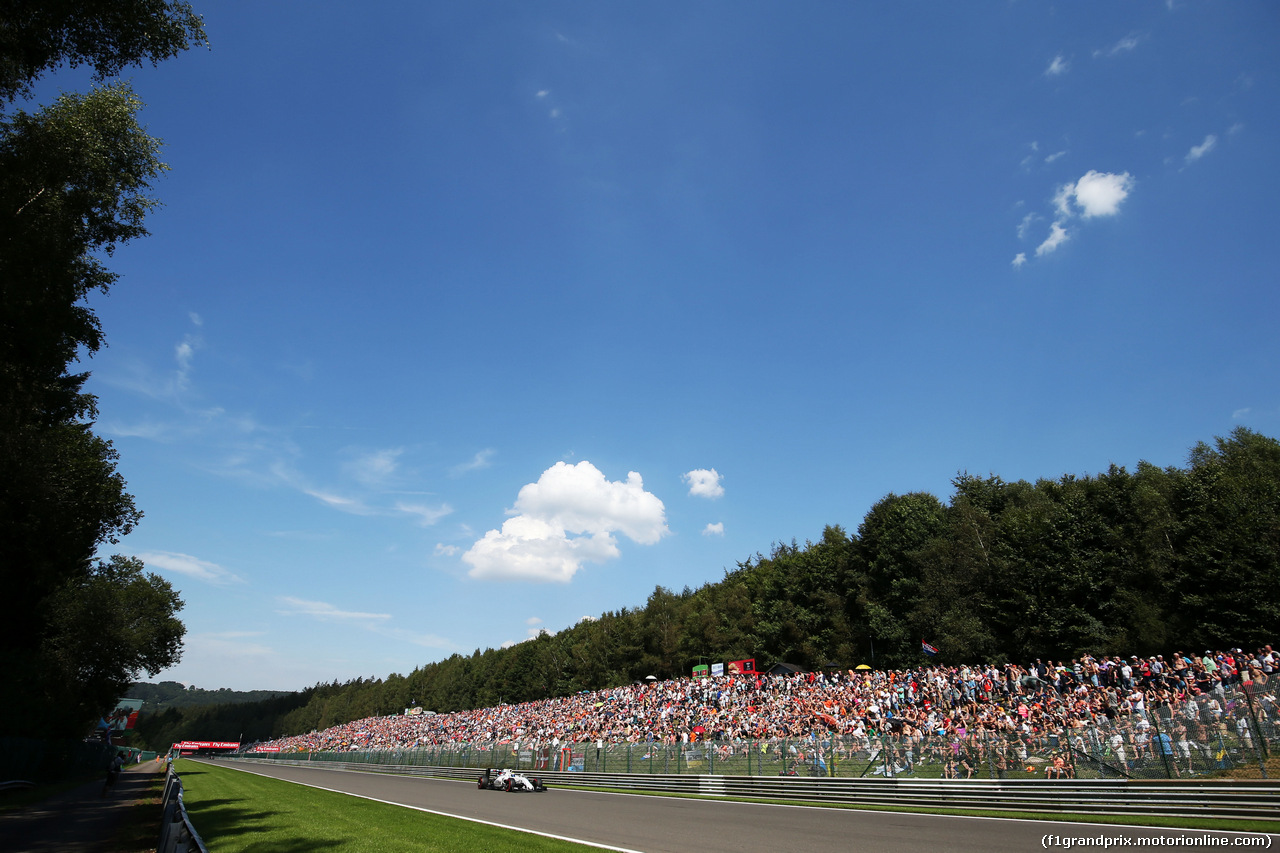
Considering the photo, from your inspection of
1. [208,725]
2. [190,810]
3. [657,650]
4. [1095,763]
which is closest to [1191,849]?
[1095,763]

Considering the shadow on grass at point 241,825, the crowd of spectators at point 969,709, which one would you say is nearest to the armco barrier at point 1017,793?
the crowd of spectators at point 969,709

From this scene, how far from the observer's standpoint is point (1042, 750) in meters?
15.9

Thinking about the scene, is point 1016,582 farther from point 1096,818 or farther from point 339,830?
point 339,830

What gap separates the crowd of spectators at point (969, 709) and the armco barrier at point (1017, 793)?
0.55 meters

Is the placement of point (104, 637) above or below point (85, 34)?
below

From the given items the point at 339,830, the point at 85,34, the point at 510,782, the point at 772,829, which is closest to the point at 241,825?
the point at 339,830

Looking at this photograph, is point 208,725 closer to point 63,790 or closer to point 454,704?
point 454,704

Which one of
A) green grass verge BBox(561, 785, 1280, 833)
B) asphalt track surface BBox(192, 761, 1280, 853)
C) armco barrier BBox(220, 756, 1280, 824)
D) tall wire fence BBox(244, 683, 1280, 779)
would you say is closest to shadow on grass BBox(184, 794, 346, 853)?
asphalt track surface BBox(192, 761, 1280, 853)

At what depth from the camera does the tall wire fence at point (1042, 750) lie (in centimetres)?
1294

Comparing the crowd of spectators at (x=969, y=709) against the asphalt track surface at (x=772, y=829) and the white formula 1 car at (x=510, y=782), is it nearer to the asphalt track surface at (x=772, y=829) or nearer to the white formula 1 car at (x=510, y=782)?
the asphalt track surface at (x=772, y=829)

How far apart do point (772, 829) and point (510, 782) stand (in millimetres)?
18628

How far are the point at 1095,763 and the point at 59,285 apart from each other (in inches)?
1059

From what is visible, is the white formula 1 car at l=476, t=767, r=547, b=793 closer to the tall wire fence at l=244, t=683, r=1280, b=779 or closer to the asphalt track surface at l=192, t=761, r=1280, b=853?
the tall wire fence at l=244, t=683, r=1280, b=779

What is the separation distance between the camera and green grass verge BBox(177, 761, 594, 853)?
12.4 m
